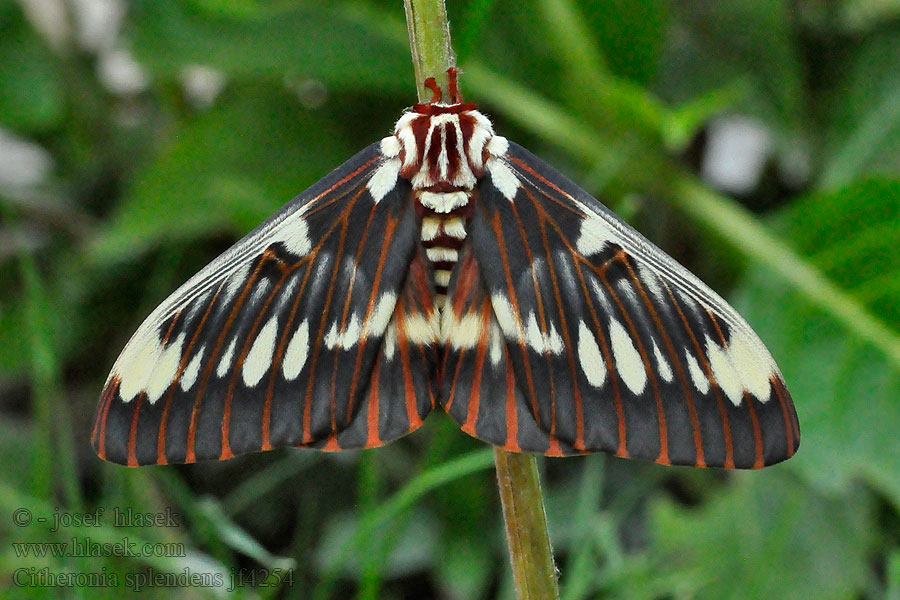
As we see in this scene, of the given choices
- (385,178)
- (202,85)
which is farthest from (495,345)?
(202,85)

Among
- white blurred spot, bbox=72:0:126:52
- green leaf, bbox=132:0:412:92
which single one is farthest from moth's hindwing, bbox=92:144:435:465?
white blurred spot, bbox=72:0:126:52

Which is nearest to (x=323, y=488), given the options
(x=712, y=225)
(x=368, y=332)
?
(x=712, y=225)

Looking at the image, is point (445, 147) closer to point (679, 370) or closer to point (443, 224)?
point (443, 224)

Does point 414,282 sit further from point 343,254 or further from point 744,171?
point 744,171

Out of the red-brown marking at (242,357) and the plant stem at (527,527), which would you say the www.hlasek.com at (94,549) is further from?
the plant stem at (527,527)

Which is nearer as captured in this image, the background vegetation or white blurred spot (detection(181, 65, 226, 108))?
the background vegetation

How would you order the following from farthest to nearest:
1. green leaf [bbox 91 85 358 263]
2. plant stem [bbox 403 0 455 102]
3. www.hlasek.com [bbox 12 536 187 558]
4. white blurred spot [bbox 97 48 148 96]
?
white blurred spot [bbox 97 48 148 96]
green leaf [bbox 91 85 358 263]
www.hlasek.com [bbox 12 536 187 558]
plant stem [bbox 403 0 455 102]

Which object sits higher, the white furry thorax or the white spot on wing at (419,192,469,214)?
the white furry thorax

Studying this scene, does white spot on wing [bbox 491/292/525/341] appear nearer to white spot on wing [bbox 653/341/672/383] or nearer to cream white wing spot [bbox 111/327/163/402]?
white spot on wing [bbox 653/341/672/383]
